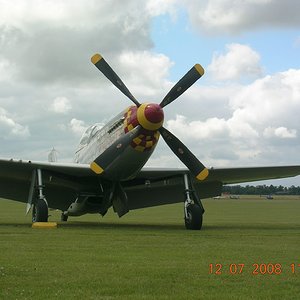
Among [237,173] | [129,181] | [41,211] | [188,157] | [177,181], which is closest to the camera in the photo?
[41,211]

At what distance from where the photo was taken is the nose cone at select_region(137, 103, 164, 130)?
15.2 meters

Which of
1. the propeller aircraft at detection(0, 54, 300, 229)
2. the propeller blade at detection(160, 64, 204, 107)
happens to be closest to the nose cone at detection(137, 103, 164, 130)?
the propeller aircraft at detection(0, 54, 300, 229)

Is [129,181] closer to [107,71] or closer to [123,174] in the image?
[123,174]

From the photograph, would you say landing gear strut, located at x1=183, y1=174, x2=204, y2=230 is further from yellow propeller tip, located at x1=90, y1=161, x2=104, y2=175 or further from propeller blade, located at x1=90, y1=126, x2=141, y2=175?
yellow propeller tip, located at x1=90, y1=161, x2=104, y2=175

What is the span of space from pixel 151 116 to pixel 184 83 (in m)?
2.43

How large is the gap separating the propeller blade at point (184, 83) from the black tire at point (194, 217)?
3.40m

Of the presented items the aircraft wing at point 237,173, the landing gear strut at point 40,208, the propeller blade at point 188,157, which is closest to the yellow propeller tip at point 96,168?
the landing gear strut at point 40,208

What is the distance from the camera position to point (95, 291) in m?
6.25

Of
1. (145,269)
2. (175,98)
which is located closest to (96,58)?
(175,98)

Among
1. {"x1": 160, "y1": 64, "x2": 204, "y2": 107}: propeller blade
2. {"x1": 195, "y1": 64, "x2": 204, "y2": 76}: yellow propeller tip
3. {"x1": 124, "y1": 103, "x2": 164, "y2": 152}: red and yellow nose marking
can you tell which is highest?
{"x1": 195, "y1": 64, "x2": 204, "y2": 76}: yellow propeller tip

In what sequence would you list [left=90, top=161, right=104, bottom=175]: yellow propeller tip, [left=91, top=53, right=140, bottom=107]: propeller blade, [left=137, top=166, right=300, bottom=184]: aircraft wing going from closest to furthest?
[left=90, top=161, right=104, bottom=175]: yellow propeller tip, [left=91, top=53, right=140, bottom=107]: propeller blade, [left=137, top=166, right=300, bottom=184]: aircraft wing

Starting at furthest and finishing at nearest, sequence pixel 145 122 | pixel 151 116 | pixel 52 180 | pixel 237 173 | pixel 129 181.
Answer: pixel 237 173
pixel 129 181
pixel 52 180
pixel 145 122
pixel 151 116

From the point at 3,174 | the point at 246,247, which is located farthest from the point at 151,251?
the point at 3,174

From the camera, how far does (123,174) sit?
1730 cm
